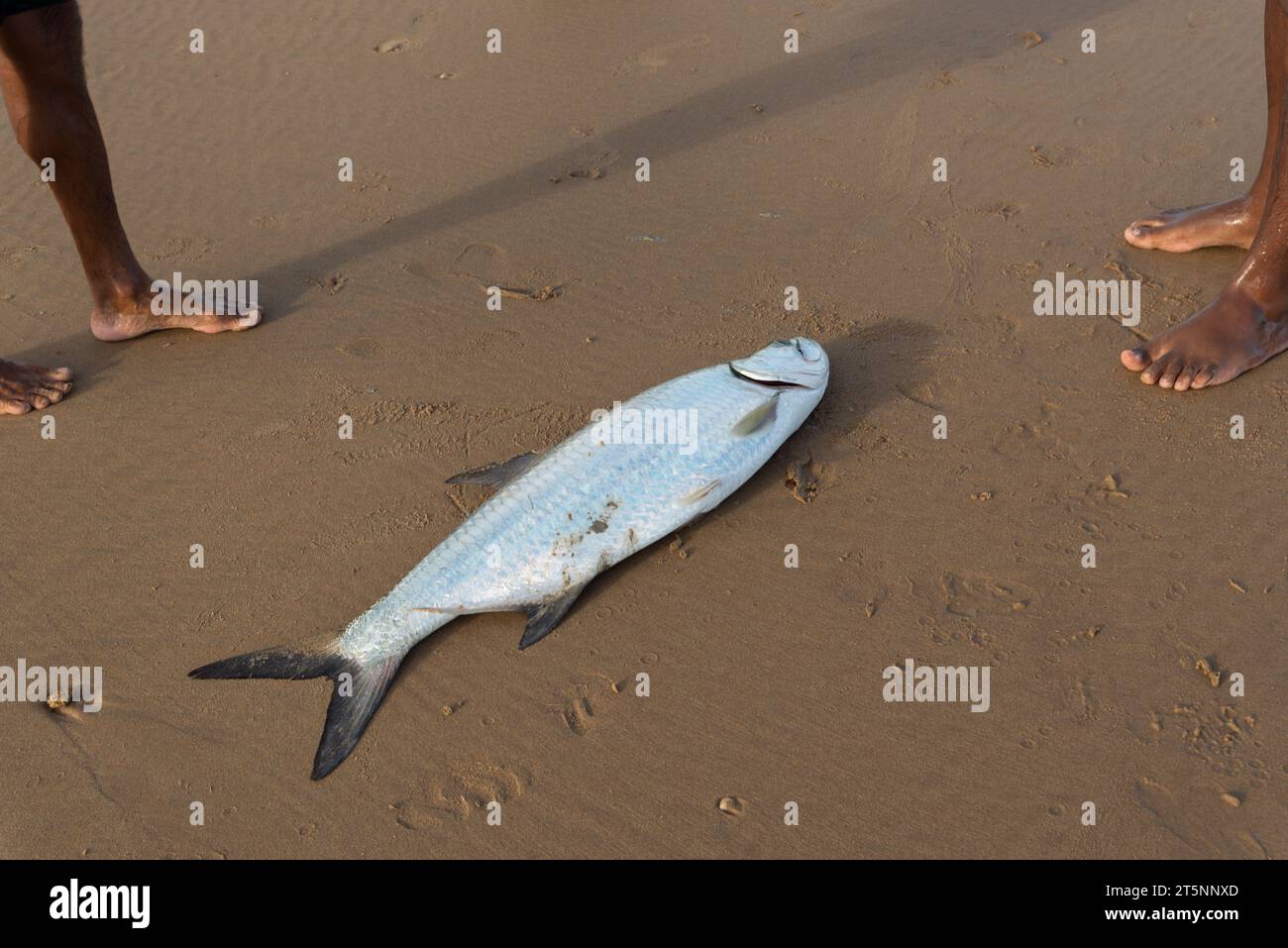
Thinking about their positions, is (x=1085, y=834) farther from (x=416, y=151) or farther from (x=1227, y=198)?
(x=416, y=151)

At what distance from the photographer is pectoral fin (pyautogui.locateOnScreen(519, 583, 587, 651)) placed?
12.0ft

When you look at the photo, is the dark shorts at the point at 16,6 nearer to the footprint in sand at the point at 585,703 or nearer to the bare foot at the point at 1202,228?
the footprint in sand at the point at 585,703

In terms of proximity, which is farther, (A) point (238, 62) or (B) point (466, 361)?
(A) point (238, 62)

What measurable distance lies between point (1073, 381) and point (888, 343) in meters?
0.81

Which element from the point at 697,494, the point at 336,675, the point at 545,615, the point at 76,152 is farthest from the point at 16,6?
the point at 697,494

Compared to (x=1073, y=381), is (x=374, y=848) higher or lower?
lower

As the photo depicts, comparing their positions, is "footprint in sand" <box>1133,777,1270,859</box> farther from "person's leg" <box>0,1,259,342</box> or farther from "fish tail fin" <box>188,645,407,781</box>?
"person's leg" <box>0,1,259,342</box>

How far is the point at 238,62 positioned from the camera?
7629 mm

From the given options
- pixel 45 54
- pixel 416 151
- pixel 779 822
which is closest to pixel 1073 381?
pixel 779 822

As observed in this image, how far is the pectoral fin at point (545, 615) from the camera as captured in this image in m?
3.66
